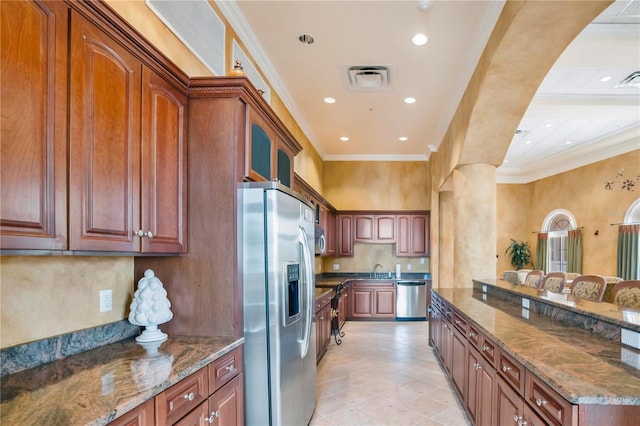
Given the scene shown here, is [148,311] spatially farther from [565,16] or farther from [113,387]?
[565,16]

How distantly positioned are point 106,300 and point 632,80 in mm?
6195

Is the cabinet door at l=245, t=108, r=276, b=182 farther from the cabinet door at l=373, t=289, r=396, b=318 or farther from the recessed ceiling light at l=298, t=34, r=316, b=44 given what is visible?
the cabinet door at l=373, t=289, r=396, b=318

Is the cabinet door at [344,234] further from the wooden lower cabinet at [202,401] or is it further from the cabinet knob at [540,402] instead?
the cabinet knob at [540,402]

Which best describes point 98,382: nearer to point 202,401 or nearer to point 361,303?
point 202,401

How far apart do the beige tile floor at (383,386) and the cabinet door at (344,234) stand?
2410mm

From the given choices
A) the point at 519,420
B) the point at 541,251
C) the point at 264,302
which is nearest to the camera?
the point at 519,420

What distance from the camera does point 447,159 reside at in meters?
5.99

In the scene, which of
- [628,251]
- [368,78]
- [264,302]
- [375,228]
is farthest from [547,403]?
[628,251]

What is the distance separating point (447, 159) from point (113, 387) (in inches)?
222

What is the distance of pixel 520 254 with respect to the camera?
10.9 m

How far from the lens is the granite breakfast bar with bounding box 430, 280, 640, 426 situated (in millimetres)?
1375

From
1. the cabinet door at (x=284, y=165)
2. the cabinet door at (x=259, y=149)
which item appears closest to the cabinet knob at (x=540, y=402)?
the cabinet door at (x=259, y=149)

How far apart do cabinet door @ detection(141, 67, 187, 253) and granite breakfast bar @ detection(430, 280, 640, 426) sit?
1967mm

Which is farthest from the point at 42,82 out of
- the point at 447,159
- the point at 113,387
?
the point at 447,159
